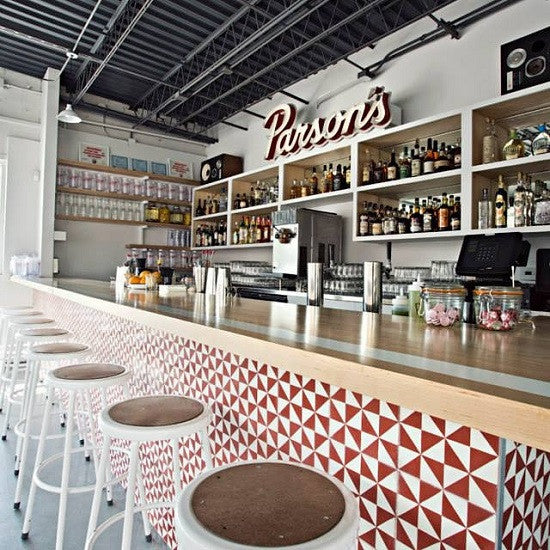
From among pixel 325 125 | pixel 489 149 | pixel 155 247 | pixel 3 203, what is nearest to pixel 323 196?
pixel 325 125

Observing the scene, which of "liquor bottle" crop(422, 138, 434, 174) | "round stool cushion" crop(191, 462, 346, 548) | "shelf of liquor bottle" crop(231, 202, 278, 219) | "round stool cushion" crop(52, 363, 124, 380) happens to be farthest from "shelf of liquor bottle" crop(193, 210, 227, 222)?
"round stool cushion" crop(191, 462, 346, 548)

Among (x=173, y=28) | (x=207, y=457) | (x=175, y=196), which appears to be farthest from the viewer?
(x=175, y=196)

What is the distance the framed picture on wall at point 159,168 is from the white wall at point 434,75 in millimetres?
A: 2511

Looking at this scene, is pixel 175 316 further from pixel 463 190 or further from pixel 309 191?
pixel 309 191

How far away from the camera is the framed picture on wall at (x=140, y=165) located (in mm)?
6219

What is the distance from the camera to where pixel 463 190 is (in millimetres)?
3125

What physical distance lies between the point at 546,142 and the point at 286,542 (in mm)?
2978

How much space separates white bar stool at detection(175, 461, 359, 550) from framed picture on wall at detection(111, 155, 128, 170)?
579 centimetres

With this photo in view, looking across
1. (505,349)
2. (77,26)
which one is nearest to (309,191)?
(77,26)

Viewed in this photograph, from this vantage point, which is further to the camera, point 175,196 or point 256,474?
point 175,196

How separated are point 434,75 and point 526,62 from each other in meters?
1.08

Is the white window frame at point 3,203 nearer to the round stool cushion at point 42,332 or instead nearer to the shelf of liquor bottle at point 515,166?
the round stool cushion at point 42,332

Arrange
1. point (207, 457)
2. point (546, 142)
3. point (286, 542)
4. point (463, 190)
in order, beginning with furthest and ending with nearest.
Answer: point (463, 190), point (546, 142), point (207, 457), point (286, 542)

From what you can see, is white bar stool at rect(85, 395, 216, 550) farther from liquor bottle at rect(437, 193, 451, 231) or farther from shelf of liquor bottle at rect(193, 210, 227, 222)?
shelf of liquor bottle at rect(193, 210, 227, 222)
